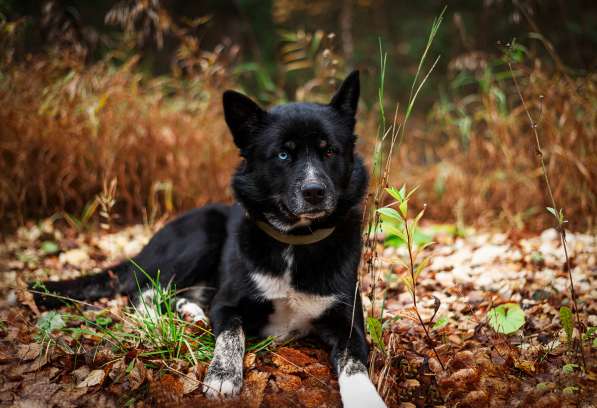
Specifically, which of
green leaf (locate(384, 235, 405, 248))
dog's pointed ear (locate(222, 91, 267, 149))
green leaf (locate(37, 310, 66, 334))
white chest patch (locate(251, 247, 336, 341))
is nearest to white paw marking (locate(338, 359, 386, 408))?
white chest patch (locate(251, 247, 336, 341))

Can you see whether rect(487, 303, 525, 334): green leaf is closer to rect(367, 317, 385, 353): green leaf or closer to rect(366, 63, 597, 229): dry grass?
rect(367, 317, 385, 353): green leaf

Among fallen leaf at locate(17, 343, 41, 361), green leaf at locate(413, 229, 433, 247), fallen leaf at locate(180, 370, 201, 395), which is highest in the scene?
fallen leaf at locate(17, 343, 41, 361)

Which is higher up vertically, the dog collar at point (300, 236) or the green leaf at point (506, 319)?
the dog collar at point (300, 236)

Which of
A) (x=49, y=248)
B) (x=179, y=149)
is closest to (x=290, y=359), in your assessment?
(x=49, y=248)

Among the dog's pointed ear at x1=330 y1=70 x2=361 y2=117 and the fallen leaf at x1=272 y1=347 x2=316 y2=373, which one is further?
the dog's pointed ear at x1=330 y1=70 x2=361 y2=117

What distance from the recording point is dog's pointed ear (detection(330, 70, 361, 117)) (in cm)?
269

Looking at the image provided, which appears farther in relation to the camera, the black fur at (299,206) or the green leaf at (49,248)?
the green leaf at (49,248)

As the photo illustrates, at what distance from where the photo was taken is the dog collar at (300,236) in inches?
101

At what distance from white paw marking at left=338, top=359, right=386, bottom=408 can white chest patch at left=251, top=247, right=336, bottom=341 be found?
0.37m

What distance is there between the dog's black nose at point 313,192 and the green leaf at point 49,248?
2.71 m

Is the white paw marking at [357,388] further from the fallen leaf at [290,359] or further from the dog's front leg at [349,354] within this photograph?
the fallen leaf at [290,359]

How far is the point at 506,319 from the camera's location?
259 cm

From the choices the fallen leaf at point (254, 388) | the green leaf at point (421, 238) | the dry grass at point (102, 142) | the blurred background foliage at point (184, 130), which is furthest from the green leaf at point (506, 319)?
the dry grass at point (102, 142)

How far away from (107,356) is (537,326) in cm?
223
